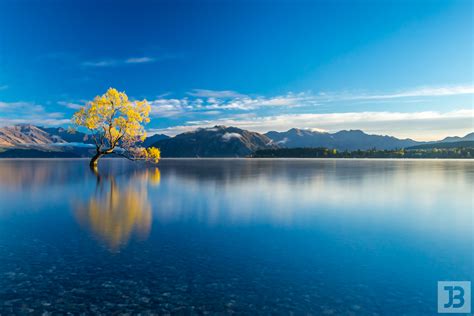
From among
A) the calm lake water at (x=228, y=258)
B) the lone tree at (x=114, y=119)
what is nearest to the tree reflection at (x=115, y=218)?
the calm lake water at (x=228, y=258)

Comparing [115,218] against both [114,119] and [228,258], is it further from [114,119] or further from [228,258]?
[114,119]

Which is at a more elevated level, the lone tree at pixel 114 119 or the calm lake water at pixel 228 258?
the lone tree at pixel 114 119

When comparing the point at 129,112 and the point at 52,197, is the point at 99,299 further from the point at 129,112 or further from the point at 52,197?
the point at 129,112

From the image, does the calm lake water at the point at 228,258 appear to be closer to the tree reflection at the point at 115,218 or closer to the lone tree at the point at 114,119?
the tree reflection at the point at 115,218

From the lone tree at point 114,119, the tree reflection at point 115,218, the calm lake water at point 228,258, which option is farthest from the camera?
the lone tree at point 114,119

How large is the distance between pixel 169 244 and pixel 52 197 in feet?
78.0

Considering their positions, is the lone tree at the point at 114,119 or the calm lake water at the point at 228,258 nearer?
the calm lake water at the point at 228,258

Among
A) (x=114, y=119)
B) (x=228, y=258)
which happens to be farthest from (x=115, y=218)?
(x=114, y=119)

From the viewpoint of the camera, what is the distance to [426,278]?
1385 cm

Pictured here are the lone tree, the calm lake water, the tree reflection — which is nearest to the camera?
the calm lake water

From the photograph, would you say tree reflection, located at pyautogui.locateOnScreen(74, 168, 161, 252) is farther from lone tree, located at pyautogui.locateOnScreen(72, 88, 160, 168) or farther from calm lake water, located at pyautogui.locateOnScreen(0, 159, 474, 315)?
lone tree, located at pyautogui.locateOnScreen(72, 88, 160, 168)

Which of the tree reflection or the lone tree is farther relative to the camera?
the lone tree

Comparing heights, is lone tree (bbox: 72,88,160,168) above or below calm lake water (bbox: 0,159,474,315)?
above

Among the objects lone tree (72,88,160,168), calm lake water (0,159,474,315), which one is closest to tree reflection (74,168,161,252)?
calm lake water (0,159,474,315)
